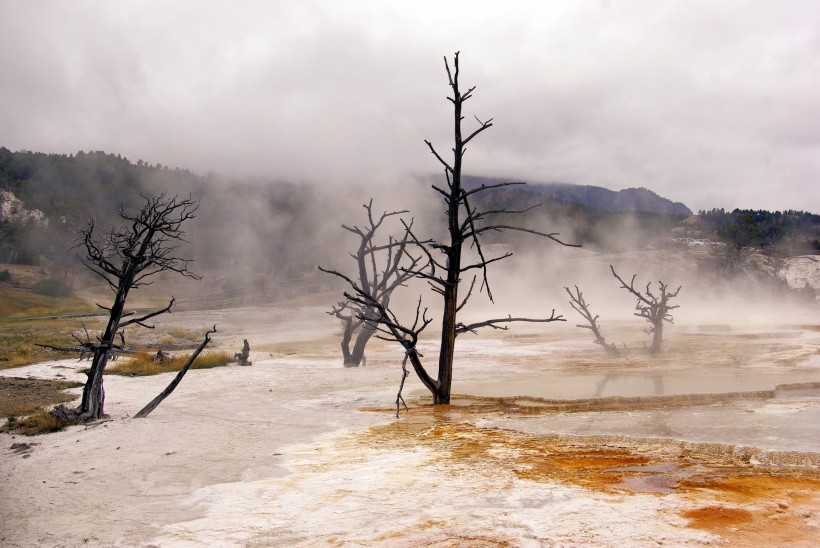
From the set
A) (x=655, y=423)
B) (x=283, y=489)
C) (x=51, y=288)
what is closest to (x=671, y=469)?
(x=655, y=423)

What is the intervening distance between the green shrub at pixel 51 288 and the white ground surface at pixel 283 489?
1750 inches

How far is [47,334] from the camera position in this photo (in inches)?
1077

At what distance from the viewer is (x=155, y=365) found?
50.2 feet

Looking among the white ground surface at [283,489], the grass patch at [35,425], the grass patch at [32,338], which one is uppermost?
the white ground surface at [283,489]

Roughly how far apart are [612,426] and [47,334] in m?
26.9

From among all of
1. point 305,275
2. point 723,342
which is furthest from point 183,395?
point 305,275

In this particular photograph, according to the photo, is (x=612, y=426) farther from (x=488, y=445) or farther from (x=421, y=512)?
(x=421, y=512)

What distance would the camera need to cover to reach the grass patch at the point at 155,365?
48.2ft

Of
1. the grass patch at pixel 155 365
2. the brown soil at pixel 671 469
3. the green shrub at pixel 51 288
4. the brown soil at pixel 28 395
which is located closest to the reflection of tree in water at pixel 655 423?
the brown soil at pixel 671 469

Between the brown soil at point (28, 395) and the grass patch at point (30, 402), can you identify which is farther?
the brown soil at point (28, 395)

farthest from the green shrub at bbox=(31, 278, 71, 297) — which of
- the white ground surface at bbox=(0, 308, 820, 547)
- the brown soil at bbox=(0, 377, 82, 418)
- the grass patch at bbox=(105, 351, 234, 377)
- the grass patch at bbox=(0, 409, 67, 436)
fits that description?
the grass patch at bbox=(0, 409, 67, 436)

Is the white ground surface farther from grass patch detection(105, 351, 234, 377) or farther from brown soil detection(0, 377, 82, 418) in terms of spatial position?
grass patch detection(105, 351, 234, 377)

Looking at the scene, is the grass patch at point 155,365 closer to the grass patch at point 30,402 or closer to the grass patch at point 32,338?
the grass patch at point 30,402

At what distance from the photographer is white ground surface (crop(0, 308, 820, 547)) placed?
390 centimetres
